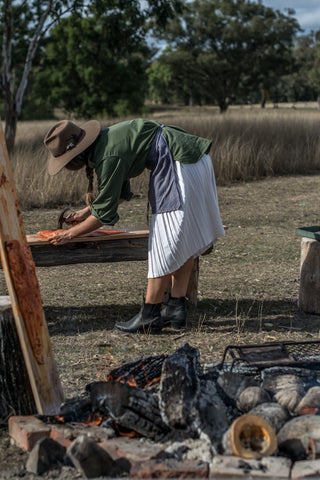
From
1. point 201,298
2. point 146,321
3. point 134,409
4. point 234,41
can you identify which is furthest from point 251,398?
point 234,41

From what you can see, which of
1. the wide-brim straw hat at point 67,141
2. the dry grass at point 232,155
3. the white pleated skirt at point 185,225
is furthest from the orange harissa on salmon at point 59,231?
the dry grass at point 232,155

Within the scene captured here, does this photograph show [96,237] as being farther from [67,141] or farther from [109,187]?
[67,141]

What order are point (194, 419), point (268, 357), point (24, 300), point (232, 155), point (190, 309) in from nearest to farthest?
point (194, 419) → point (24, 300) → point (268, 357) → point (190, 309) → point (232, 155)

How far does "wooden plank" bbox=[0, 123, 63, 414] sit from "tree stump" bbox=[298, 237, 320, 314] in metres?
2.77

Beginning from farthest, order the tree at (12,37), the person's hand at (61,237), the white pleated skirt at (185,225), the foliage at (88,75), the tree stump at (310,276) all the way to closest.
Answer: the foliage at (88,75)
the tree at (12,37)
the tree stump at (310,276)
the person's hand at (61,237)
the white pleated skirt at (185,225)

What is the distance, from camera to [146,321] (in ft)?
15.4

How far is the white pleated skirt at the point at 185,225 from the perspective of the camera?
4.34m

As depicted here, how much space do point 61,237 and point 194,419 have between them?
217 centimetres

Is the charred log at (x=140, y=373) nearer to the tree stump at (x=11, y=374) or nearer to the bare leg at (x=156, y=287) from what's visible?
the tree stump at (x=11, y=374)

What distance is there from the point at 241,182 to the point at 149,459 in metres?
11.4

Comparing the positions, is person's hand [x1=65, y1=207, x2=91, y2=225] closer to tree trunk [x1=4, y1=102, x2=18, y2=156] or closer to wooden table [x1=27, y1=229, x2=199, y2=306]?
wooden table [x1=27, y1=229, x2=199, y2=306]

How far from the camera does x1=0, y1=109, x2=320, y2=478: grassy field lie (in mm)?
4367

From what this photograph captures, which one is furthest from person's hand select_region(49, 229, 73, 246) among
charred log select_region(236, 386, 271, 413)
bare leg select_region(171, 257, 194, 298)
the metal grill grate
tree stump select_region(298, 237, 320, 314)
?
tree stump select_region(298, 237, 320, 314)

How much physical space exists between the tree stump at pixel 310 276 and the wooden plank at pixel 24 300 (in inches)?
109
